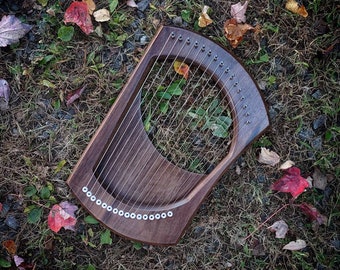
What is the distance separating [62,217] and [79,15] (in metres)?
0.84

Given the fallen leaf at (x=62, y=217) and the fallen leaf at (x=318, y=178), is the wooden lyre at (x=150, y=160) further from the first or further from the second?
the fallen leaf at (x=318, y=178)

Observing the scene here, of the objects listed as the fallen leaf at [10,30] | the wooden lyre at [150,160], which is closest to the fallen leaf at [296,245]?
the wooden lyre at [150,160]

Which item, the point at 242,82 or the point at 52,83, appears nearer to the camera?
the point at 242,82

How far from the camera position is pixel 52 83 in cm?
Result: 227

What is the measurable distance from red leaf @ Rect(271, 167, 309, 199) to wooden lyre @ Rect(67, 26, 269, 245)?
284mm

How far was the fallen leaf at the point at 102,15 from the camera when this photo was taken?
2.24m

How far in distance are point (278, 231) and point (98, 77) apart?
40.3 inches

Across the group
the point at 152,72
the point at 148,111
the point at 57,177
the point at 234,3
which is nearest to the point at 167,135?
the point at 148,111

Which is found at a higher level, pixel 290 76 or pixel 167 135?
pixel 290 76

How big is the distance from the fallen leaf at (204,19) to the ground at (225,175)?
23 mm

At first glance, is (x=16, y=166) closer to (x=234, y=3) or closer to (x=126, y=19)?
(x=126, y=19)

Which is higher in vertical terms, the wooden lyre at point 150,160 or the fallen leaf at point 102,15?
the fallen leaf at point 102,15

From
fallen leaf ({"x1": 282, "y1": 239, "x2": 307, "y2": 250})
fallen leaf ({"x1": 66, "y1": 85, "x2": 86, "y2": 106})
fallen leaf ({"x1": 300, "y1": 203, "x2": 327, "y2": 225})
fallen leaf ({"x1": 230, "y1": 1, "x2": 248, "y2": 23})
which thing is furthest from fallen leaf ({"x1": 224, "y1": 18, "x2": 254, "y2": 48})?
fallen leaf ({"x1": 282, "y1": 239, "x2": 307, "y2": 250})

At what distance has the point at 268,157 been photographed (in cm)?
230
